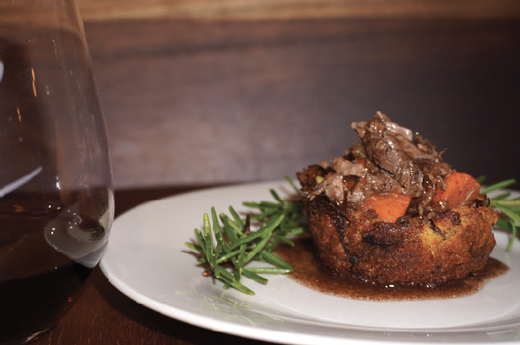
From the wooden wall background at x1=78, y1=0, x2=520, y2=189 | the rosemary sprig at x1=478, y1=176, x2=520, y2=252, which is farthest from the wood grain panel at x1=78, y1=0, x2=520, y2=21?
the rosemary sprig at x1=478, y1=176, x2=520, y2=252

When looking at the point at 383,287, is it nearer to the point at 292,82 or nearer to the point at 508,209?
the point at 508,209

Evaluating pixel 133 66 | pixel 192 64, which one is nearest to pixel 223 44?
pixel 192 64

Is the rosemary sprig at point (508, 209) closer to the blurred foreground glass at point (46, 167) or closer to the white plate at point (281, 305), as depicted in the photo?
the white plate at point (281, 305)

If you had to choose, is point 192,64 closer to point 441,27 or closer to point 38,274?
point 441,27

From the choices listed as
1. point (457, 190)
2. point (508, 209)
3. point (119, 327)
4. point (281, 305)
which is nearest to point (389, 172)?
point (457, 190)

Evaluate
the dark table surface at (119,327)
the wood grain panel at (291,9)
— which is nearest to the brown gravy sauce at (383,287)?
the dark table surface at (119,327)

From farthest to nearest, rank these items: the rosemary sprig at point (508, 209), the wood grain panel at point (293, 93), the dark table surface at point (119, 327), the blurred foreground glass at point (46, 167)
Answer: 1. the wood grain panel at point (293, 93)
2. the rosemary sprig at point (508, 209)
3. the dark table surface at point (119, 327)
4. the blurred foreground glass at point (46, 167)

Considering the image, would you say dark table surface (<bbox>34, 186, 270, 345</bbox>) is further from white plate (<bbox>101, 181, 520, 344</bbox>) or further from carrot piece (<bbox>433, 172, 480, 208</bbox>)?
carrot piece (<bbox>433, 172, 480, 208</bbox>)
